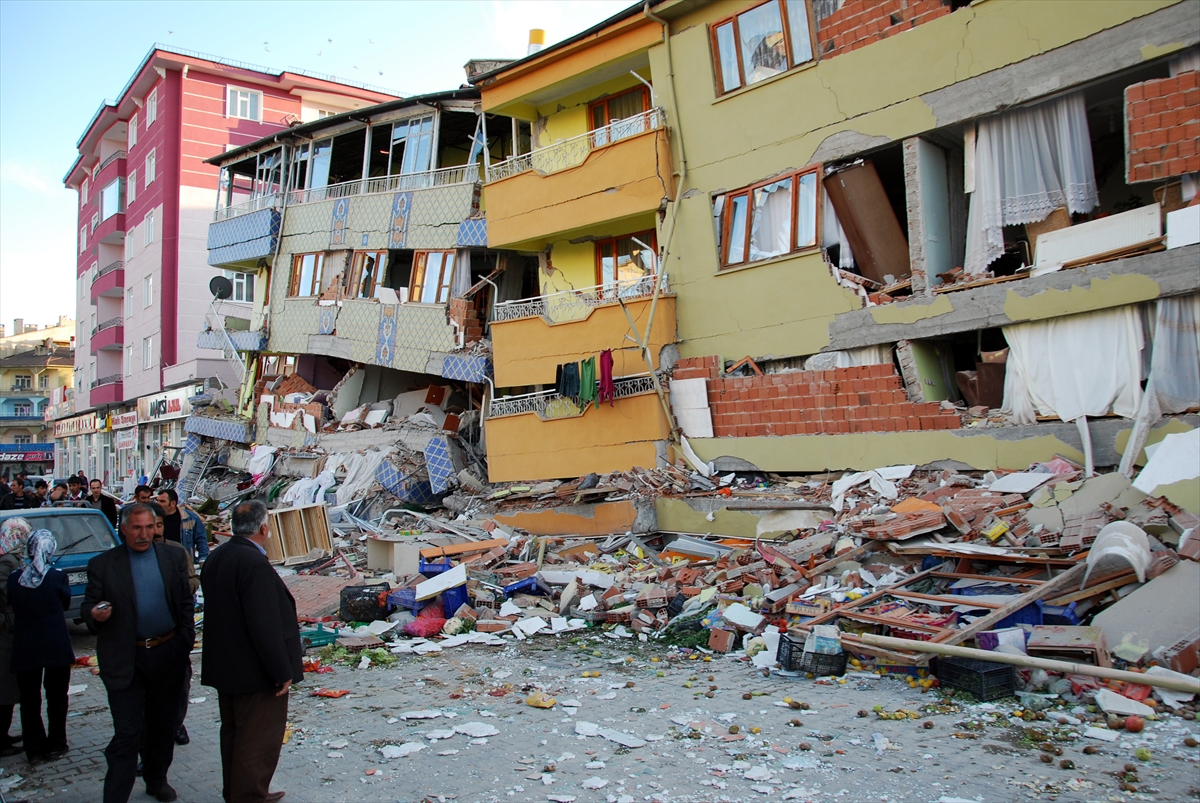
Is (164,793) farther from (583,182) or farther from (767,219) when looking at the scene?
→ (583,182)

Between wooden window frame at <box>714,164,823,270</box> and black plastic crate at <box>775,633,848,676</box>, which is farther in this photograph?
wooden window frame at <box>714,164,823,270</box>

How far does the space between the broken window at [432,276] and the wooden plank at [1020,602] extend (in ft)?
51.9

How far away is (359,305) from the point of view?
22766 mm

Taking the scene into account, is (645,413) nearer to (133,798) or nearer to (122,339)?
(133,798)

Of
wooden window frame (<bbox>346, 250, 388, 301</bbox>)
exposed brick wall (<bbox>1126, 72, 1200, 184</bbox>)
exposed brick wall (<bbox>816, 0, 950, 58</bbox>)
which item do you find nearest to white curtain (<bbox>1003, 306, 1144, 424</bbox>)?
exposed brick wall (<bbox>1126, 72, 1200, 184</bbox>)

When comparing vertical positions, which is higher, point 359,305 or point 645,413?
point 359,305

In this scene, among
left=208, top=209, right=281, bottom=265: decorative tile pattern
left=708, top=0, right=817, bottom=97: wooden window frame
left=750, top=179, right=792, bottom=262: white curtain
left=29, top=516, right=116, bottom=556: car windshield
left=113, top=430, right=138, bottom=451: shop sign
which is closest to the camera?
left=29, top=516, right=116, bottom=556: car windshield

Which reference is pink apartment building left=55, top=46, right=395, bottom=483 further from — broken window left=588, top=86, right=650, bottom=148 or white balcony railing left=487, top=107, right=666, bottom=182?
broken window left=588, top=86, right=650, bottom=148

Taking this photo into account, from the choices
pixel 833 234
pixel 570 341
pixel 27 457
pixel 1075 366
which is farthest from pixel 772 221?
pixel 27 457

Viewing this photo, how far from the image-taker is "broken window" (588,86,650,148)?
1655 centimetres

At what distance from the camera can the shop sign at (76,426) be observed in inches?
1742

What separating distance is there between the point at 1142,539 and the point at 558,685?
5597 mm

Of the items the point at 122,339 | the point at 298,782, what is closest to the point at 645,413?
the point at 298,782

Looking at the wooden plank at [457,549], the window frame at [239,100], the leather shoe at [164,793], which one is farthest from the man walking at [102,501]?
the window frame at [239,100]
